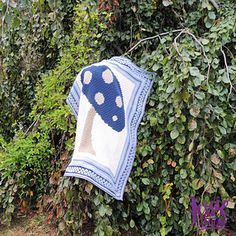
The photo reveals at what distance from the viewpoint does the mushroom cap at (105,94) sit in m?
1.92

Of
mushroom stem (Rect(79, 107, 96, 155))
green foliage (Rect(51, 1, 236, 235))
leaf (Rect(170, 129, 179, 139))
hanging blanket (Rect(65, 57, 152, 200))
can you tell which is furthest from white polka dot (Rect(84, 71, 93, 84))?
leaf (Rect(170, 129, 179, 139))

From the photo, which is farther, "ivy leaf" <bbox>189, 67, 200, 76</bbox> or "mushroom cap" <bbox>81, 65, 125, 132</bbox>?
"mushroom cap" <bbox>81, 65, 125, 132</bbox>

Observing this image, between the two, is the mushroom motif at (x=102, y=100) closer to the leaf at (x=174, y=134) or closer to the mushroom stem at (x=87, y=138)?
the mushroom stem at (x=87, y=138)

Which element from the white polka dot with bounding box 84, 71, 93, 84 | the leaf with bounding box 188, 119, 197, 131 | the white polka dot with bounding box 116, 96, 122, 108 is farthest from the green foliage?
the white polka dot with bounding box 84, 71, 93, 84

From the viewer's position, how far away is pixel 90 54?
2350 mm

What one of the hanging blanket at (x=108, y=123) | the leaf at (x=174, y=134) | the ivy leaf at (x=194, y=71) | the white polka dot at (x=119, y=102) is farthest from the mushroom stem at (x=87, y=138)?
the ivy leaf at (x=194, y=71)

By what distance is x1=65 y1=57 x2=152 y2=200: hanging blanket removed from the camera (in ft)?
6.22

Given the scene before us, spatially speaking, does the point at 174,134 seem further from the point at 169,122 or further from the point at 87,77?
the point at 87,77

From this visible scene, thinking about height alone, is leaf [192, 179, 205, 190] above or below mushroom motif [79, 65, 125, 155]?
below

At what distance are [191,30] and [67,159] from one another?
96 cm

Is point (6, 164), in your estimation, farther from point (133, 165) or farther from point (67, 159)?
point (133, 165)

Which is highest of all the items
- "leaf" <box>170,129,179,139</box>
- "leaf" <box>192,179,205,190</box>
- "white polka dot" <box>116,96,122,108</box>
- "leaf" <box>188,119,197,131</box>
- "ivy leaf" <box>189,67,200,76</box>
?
"ivy leaf" <box>189,67,200,76</box>

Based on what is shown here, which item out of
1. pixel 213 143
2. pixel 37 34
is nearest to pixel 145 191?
pixel 213 143

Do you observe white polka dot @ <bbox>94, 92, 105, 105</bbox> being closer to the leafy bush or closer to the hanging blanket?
the hanging blanket
